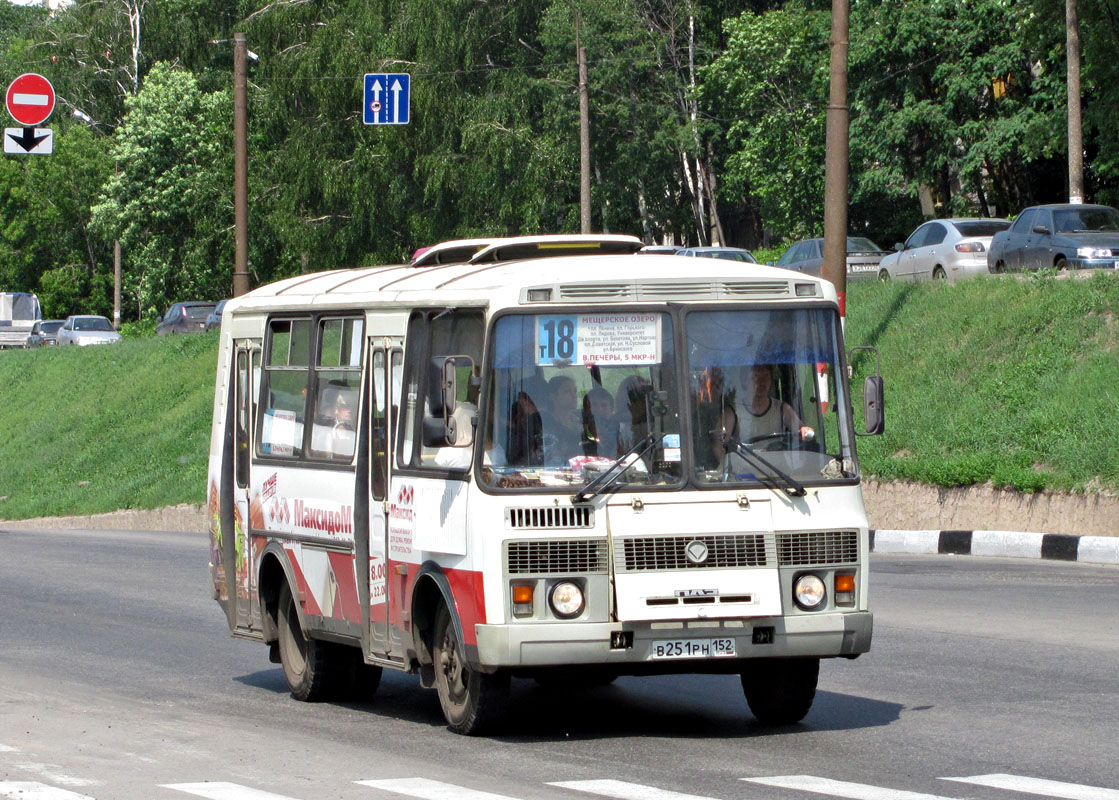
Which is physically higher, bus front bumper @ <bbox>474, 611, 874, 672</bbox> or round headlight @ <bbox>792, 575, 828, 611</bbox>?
round headlight @ <bbox>792, 575, 828, 611</bbox>

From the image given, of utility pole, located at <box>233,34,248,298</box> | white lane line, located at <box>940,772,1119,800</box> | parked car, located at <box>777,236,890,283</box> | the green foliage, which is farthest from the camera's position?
parked car, located at <box>777,236,890,283</box>

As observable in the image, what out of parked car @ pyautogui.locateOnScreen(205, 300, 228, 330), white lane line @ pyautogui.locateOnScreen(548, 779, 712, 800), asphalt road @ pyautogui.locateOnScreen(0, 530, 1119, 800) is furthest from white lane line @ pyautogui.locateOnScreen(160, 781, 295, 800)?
parked car @ pyautogui.locateOnScreen(205, 300, 228, 330)

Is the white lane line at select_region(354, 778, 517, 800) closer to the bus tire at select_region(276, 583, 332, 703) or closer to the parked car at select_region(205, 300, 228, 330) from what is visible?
the bus tire at select_region(276, 583, 332, 703)

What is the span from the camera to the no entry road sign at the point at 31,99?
21469 millimetres

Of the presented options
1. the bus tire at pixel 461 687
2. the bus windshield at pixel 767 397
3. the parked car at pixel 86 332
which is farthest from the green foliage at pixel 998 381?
the parked car at pixel 86 332

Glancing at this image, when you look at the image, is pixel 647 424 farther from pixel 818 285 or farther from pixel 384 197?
pixel 384 197

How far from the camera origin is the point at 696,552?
26.2 feet

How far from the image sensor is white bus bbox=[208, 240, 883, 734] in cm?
792

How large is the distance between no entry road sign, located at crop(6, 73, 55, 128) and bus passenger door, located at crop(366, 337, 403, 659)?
13.4 metres

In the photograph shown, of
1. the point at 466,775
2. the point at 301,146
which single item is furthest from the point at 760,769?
the point at 301,146

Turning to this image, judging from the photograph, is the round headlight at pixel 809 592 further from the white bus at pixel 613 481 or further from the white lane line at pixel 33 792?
the white lane line at pixel 33 792

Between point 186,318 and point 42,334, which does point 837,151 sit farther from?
point 42,334

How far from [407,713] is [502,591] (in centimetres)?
196

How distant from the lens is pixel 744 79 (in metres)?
53.2
